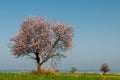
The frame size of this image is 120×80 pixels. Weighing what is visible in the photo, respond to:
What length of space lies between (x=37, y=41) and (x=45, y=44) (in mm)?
1954

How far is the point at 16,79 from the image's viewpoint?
14781 millimetres

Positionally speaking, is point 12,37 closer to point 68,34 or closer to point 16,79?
point 68,34

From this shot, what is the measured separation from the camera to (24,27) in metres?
78.9

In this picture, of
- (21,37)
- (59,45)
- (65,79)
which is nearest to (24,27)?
(21,37)

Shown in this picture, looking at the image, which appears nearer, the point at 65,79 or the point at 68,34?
the point at 65,79

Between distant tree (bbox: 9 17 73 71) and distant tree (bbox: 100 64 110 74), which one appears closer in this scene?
distant tree (bbox: 9 17 73 71)

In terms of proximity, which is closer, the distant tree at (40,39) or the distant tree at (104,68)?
the distant tree at (40,39)

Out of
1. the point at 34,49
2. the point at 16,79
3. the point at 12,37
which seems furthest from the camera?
the point at 12,37

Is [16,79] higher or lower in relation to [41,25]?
lower

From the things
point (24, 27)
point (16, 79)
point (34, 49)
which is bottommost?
point (16, 79)

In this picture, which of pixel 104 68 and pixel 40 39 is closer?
pixel 40 39

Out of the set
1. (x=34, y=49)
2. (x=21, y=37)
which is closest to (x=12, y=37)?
(x=21, y=37)

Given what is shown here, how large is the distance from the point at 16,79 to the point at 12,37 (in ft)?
216

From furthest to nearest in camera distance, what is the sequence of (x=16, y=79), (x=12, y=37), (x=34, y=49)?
(x=12, y=37), (x=34, y=49), (x=16, y=79)
